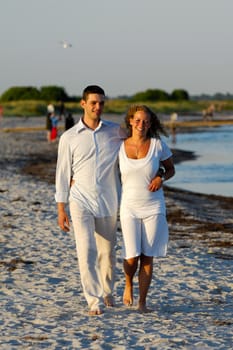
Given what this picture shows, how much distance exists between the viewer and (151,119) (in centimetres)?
718

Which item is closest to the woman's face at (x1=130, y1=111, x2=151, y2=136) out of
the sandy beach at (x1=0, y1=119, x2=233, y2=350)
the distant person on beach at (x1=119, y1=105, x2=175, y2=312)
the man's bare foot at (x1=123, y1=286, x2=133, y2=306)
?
the distant person on beach at (x1=119, y1=105, x2=175, y2=312)

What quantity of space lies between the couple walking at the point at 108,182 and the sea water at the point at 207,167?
44.7 feet

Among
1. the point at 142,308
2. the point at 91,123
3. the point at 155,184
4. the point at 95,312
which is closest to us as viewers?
the point at 155,184

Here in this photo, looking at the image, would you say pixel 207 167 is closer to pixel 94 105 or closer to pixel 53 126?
pixel 53 126

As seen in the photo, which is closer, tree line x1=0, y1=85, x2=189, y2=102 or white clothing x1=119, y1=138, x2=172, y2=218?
white clothing x1=119, y1=138, x2=172, y2=218

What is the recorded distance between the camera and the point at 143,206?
711 cm

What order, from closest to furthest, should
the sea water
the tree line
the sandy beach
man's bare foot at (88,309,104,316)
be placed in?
the sandy beach < man's bare foot at (88,309,104,316) < the sea water < the tree line

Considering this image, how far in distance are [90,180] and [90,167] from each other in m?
0.10

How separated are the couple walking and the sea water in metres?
13.6

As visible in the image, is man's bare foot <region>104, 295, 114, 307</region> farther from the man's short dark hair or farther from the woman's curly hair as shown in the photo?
the man's short dark hair

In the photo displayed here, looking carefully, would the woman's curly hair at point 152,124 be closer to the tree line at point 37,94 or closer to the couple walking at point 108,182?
the couple walking at point 108,182

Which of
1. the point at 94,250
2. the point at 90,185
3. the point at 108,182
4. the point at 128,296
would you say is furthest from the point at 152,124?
the point at 128,296

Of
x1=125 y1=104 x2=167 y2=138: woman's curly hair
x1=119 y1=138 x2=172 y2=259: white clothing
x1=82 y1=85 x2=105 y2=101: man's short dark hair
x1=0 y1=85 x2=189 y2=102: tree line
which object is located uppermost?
x1=82 y1=85 x2=105 y2=101: man's short dark hair

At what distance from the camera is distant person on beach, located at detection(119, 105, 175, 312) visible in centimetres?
706
